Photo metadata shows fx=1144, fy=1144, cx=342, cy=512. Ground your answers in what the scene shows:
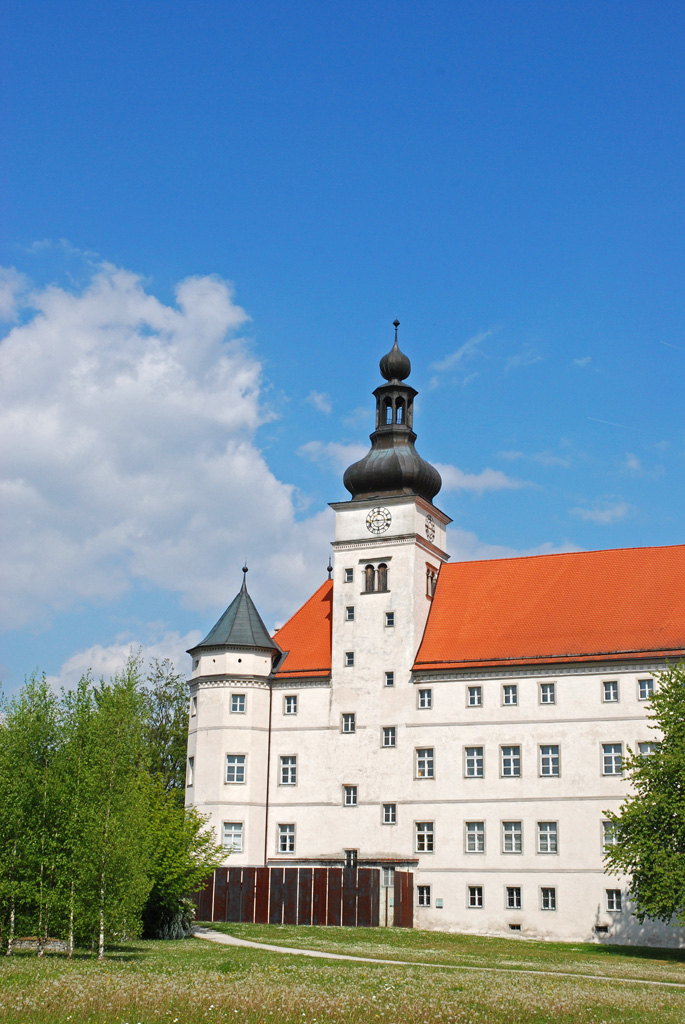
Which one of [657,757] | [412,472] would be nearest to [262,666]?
[412,472]

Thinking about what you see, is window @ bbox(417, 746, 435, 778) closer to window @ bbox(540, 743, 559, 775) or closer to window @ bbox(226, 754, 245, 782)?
window @ bbox(540, 743, 559, 775)

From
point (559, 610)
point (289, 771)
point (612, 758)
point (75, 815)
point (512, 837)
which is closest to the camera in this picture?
point (75, 815)

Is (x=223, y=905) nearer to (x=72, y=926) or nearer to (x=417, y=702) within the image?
(x=417, y=702)

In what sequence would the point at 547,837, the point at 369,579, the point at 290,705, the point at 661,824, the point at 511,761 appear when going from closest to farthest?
the point at 661,824 < the point at 547,837 < the point at 511,761 < the point at 290,705 < the point at 369,579

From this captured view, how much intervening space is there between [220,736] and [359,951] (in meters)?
20.1

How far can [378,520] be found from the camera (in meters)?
55.4

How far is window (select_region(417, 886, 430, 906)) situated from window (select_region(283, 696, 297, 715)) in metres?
10.1

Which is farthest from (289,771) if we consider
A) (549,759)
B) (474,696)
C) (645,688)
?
(645,688)

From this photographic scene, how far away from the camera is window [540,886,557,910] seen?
1855 inches

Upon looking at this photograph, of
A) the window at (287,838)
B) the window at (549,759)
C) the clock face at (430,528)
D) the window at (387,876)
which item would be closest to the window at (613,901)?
the window at (549,759)

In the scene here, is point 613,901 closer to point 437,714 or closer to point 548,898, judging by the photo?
point 548,898

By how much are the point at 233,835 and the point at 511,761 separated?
43.1ft

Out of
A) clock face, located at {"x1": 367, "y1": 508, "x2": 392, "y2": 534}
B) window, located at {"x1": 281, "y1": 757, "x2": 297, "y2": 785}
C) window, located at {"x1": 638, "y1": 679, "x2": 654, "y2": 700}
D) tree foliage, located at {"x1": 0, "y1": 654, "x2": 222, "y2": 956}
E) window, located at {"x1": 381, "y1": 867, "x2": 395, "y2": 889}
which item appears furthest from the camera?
clock face, located at {"x1": 367, "y1": 508, "x2": 392, "y2": 534}

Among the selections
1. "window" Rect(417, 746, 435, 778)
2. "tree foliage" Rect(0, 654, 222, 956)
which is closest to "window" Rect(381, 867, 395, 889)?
"window" Rect(417, 746, 435, 778)
